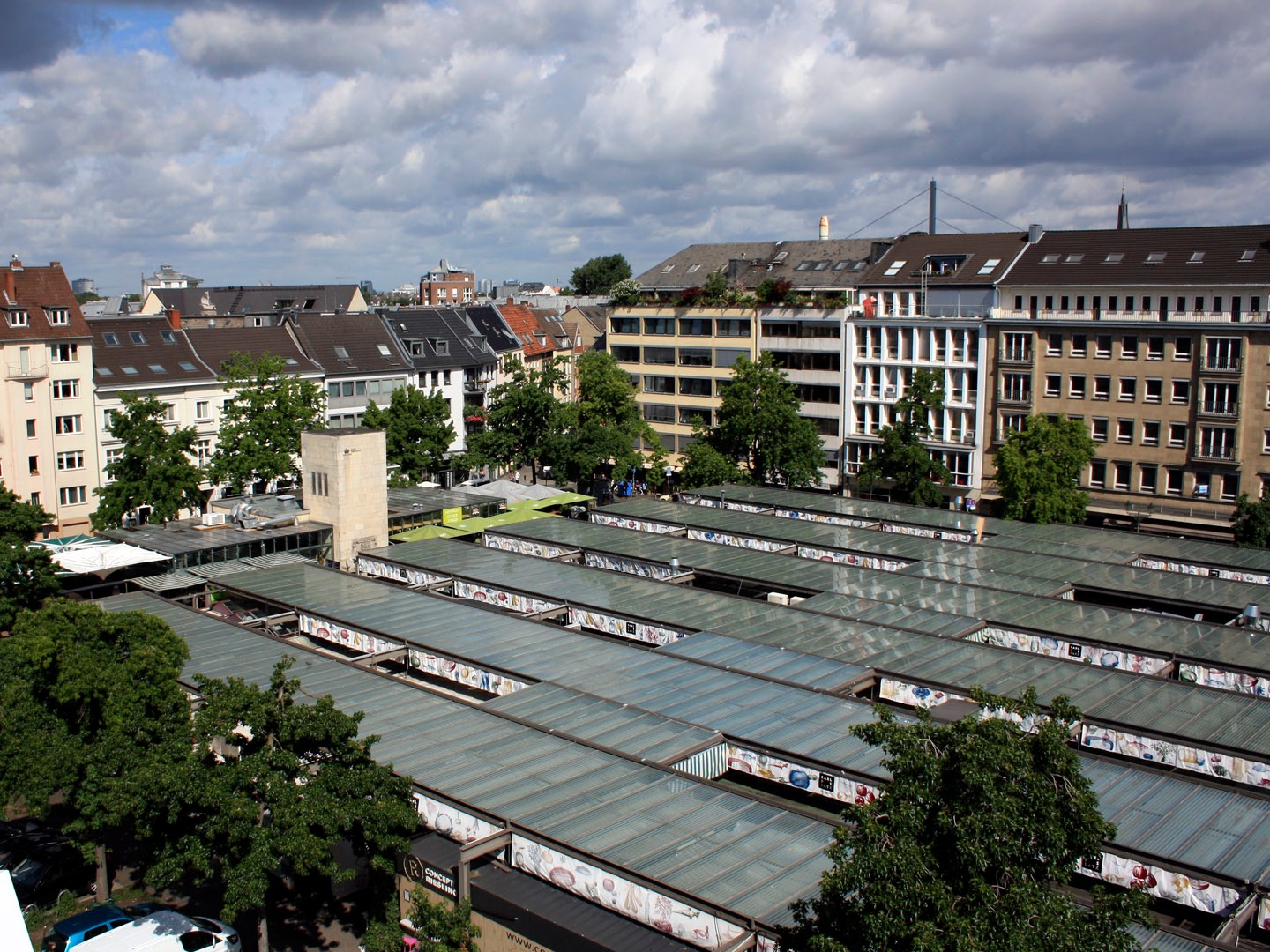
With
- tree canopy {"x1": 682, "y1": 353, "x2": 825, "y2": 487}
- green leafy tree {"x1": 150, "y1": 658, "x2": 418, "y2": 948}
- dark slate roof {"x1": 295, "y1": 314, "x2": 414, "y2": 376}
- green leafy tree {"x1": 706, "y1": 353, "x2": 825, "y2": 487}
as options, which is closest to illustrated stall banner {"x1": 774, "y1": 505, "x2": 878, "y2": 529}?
tree canopy {"x1": 682, "y1": 353, "x2": 825, "y2": 487}

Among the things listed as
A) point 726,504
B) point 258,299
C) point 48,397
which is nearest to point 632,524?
point 726,504

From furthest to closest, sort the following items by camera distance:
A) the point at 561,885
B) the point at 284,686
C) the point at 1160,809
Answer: the point at 284,686, the point at 1160,809, the point at 561,885

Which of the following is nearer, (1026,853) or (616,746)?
(1026,853)

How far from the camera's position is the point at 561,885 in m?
17.1

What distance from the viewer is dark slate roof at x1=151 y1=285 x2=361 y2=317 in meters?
105

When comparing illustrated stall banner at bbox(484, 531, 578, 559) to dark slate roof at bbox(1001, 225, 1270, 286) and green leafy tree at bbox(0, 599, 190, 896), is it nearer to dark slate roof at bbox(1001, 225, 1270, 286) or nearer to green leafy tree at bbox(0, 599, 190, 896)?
green leafy tree at bbox(0, 599, 190, 896)

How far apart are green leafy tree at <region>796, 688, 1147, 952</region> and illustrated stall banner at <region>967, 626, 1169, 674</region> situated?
16.7 metres

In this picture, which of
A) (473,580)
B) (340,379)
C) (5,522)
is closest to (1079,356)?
(473,580)

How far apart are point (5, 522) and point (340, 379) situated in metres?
42.8

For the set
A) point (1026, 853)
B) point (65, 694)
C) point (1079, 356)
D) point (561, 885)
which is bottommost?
point (561, 885)

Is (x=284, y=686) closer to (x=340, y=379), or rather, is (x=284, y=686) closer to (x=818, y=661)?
(x=818, y=661)

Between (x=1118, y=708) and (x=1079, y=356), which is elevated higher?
(x=1079, y=356)

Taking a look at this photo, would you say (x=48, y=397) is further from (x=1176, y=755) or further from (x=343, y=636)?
(x=1176, y=755)

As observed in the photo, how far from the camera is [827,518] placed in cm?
4675
